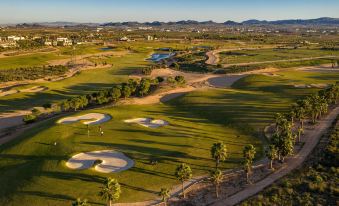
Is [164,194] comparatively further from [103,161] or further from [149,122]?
[149,122]

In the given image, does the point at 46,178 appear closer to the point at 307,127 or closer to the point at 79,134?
the point at 79,134

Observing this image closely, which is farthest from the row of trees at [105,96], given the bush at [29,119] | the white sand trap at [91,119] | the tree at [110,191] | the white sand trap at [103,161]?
the tree at [110,191]

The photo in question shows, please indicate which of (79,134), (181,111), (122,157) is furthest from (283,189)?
(181,111)

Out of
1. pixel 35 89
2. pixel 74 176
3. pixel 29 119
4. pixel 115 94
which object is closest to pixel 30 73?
pixel 35 89

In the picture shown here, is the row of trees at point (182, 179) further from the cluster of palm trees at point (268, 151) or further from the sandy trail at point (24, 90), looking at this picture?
the sandy trail at point (24, 90)

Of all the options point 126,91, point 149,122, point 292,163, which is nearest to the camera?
point 292,163

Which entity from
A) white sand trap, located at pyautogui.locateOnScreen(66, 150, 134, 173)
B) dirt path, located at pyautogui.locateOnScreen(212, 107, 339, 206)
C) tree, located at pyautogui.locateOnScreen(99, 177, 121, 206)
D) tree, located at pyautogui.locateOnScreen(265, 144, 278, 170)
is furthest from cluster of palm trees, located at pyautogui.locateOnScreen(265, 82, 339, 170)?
tree, located at pyautogui.locateOnScreen(99, 177, 121, 206)
